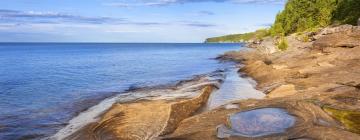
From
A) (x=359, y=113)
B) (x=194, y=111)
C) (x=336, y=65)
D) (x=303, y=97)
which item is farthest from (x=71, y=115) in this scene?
(x=336, y=65)

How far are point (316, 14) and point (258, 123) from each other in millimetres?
100229

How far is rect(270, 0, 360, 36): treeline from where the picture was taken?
7694cm

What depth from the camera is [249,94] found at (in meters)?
30.9

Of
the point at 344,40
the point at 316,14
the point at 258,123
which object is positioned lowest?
the point at 258,123

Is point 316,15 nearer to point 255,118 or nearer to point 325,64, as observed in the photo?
point 325,64

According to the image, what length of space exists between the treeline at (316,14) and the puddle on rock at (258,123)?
61.9 meters

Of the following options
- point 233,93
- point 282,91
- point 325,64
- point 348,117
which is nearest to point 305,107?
point 348,117

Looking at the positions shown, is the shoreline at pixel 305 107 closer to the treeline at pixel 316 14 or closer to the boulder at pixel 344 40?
the boulder at pixel 344 40

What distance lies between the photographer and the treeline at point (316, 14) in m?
76.9

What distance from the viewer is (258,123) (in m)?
16.3

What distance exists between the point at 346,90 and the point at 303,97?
2950 millimetres

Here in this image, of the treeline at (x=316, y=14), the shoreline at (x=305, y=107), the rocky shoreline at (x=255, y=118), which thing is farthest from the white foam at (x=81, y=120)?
the treeline at (x=316, y=14)

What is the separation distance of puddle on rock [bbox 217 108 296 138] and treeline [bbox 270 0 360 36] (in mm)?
61870

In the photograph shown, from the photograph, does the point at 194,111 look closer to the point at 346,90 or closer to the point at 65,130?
the point at 65,130
